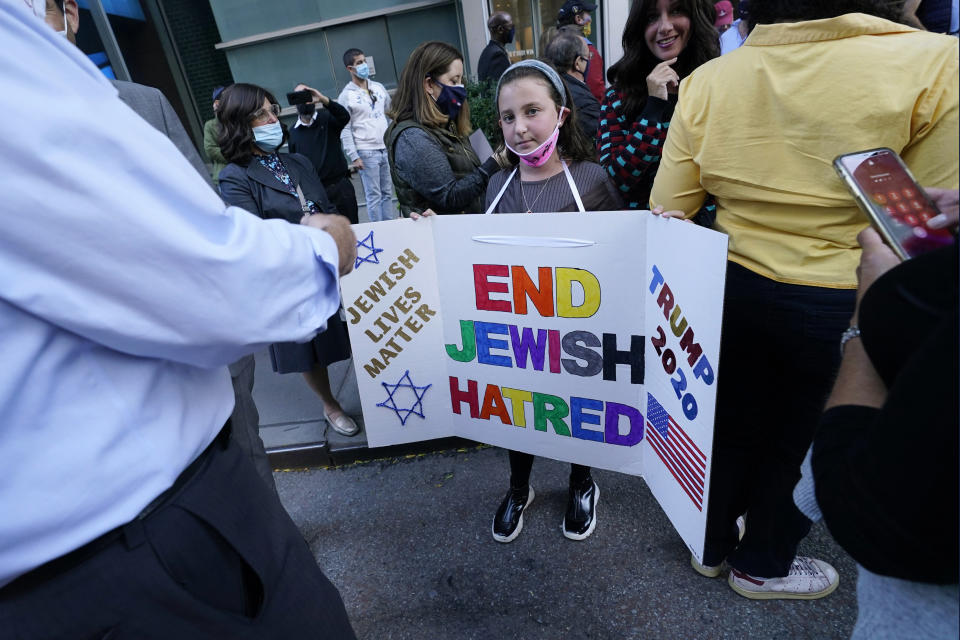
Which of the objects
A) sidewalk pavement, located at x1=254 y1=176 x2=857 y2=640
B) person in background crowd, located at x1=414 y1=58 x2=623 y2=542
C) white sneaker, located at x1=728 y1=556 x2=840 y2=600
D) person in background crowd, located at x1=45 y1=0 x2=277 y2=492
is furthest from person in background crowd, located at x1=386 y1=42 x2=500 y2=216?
white sneaker, located at x1=728 y1=556 x2=840 y2=600

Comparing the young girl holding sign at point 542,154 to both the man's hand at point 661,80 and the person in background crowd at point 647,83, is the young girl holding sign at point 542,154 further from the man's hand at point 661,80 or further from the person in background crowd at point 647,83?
the man's hand at point 661,80

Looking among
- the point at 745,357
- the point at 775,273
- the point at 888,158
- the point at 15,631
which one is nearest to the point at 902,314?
the point at 888,158

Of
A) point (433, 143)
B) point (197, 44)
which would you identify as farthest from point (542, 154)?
point (197, 44)

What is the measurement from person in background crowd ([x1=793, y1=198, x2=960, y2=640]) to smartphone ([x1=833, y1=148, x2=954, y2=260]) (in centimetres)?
2

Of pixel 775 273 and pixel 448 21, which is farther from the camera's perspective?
pixel 448 21

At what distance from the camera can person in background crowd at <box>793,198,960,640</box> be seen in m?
0.52

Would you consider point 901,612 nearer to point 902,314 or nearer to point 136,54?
point 902,314

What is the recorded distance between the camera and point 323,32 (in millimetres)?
8562

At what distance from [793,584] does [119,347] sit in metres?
2.03

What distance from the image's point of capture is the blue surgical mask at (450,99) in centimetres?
258

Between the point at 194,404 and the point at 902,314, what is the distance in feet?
3.34

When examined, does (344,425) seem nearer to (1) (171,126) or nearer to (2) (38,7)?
(1) (171,126)

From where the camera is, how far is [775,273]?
4.28 feet

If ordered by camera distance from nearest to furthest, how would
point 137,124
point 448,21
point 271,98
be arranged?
point 137,124 → point 271,98 → point 448,21
